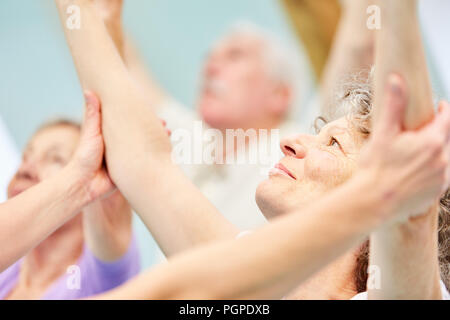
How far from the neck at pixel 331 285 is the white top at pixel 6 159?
44.6 inches

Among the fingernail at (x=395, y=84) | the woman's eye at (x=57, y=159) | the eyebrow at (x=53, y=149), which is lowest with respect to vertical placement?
the fingernail at (x=395, y=84)

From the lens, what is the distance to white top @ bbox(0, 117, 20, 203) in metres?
1.76

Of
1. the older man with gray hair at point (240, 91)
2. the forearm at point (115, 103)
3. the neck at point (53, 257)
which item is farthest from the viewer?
the older man with gray hair at point (240, 91)

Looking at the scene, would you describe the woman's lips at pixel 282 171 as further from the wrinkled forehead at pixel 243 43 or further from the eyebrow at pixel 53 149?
the wrinkled forehead at pixel 243 43

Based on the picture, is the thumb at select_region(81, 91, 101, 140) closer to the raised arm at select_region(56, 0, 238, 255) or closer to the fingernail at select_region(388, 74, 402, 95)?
the raised arm at select_region(56, 0, 238, 255)

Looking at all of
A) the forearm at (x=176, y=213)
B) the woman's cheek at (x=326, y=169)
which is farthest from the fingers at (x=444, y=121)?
the forearm at (x=176, y=213)

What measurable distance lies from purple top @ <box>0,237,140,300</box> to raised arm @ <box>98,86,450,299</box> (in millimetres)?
576

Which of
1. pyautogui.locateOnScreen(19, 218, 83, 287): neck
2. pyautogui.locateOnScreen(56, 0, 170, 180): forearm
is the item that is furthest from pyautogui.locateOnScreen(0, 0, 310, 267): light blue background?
pyautogui.locateOnScreen(56, 0, 170, 180): forearm

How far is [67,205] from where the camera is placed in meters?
0.90

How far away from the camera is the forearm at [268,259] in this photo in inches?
19.8

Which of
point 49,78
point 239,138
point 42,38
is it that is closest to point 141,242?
point 239,138

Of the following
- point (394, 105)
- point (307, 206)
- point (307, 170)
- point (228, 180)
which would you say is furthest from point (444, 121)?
point (228, 180)

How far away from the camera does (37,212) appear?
879 millimetres
